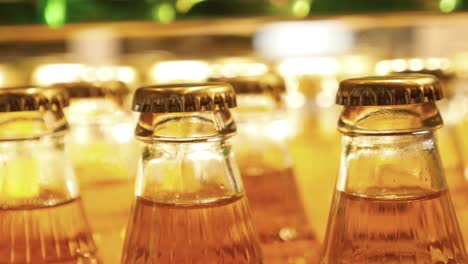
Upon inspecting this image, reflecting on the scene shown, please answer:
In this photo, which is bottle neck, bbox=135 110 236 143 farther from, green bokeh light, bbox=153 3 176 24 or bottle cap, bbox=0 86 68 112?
green bokeh light, bbox=153 3 176 24

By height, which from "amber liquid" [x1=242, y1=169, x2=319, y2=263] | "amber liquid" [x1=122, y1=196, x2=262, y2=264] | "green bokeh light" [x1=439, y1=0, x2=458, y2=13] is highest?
"green bokeh light" [x1=439, y1=0, x2=458, y2=13]

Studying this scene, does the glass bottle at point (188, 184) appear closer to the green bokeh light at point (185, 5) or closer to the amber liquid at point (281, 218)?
the amber liquid at point (281, 218)

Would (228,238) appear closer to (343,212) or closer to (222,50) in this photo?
(343,212)

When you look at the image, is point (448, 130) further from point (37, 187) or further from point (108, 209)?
point (37, 187)

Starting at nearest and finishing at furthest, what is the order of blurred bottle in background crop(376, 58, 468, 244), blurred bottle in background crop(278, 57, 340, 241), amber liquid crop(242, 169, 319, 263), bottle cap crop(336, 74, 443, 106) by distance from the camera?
bottle cap crop(336, 74, 443, 106) < amber liquid crop(242, 169, 319, 263) < blurred bottle in background crop(376, 58, 468, 244) < blurred bottle in background crop(278, 57, 340, 241)

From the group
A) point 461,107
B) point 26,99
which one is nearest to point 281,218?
point 26,99

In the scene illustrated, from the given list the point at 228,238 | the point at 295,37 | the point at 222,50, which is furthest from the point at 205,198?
the point at 295,37

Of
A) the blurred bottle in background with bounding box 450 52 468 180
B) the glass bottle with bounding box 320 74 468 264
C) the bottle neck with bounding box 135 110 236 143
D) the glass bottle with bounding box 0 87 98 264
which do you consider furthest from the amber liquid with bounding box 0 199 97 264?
the blurred bottle in background with bounding box 450 52 468 180
